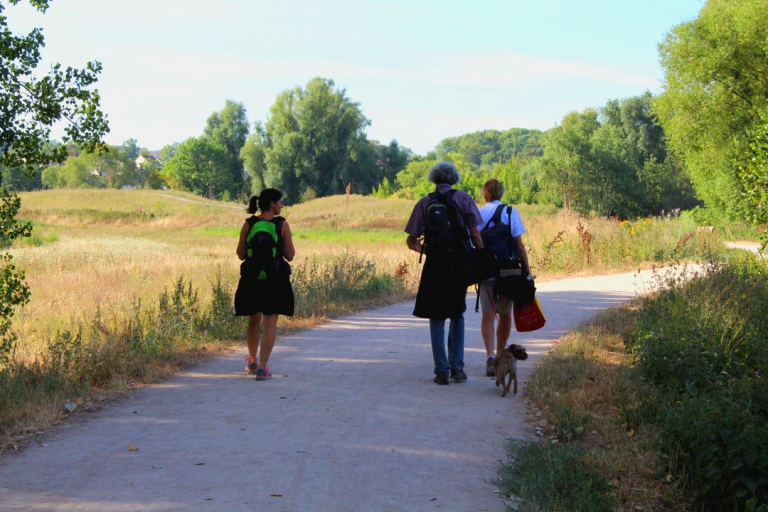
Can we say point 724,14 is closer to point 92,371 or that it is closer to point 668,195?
point 92,371

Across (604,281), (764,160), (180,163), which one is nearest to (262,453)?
(764,160)

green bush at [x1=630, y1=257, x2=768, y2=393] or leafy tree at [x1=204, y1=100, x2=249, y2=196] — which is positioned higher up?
leafy tree at [x1=204, y1=100, x2=249, y2=196]

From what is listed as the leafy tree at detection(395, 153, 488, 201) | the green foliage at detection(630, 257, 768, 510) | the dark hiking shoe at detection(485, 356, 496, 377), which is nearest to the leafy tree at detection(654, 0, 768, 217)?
the green foliage at detection(630, 257, 768, 510)

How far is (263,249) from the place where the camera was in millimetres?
8383

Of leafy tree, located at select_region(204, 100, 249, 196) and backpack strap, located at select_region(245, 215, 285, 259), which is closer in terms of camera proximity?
backpack strap, located at select_region(245, 215, 285, 259)

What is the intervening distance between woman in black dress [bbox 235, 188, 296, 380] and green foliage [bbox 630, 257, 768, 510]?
385cm

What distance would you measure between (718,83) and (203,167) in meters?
102

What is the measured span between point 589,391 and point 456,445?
212cm

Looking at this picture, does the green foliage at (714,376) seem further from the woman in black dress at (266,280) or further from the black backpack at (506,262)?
the woman in black dress at (266,280)

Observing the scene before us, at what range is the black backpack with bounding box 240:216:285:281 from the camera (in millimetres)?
8383

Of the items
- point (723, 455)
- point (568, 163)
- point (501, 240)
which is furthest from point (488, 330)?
point (568, 163)

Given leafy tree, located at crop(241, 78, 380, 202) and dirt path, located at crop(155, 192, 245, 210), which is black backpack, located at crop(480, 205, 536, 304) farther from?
leafy tree, located at crop(241, 78, 380, 202)

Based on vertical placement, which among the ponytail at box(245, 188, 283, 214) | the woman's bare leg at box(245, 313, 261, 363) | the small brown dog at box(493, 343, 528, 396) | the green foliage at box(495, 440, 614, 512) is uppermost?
the ponytail at box(245, 188, 283, 214)

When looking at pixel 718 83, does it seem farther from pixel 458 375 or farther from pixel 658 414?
pixel 658 414
